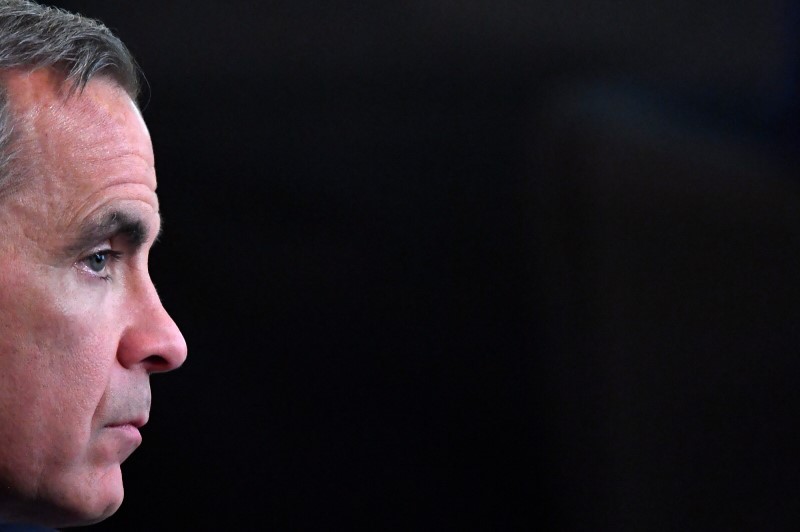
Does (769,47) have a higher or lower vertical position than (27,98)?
higher

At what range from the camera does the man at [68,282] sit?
0.75m

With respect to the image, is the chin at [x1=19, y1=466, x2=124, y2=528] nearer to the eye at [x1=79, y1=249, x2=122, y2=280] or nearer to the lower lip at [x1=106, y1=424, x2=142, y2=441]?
the lower lip at [x1=106, y1=424, x2=142, y2=441]

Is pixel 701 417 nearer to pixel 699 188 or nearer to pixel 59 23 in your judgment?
pixel 699 188

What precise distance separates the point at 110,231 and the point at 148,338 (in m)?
0.10

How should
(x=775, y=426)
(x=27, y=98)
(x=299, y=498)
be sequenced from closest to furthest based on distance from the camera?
(x=27, y=98) → (x=775, y=426) → (x=299, y=498)

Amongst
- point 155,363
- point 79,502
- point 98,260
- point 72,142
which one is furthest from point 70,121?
point 79,502

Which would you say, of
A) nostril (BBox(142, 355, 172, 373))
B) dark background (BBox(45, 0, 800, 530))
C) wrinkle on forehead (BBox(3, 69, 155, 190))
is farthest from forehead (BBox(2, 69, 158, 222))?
dark background (BBox(45, 0, 800, 530))

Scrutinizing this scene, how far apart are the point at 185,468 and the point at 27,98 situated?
981 millimetres

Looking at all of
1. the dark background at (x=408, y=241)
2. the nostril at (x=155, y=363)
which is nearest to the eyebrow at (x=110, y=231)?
the nostril at (x=155, y=363)

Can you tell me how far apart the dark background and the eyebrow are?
2.59 feet

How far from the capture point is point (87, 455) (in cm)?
78

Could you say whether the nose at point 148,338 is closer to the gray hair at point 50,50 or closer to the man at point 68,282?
the man at point 68,282

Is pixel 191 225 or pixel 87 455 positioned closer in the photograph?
pixel 87 455

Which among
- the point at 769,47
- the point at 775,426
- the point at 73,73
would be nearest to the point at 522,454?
the point at 775,426
